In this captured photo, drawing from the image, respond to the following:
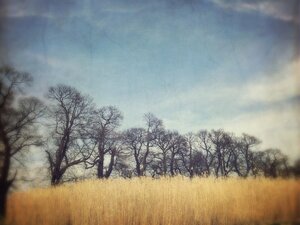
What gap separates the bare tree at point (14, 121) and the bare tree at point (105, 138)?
0.57 meters

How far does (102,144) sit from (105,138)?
7cm

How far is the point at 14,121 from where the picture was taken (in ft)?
11.5

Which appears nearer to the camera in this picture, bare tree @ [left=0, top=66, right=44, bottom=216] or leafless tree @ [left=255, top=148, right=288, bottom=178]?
bare tree @ [left=0, top=66, right=44, bottom=216]

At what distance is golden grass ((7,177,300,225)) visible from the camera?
11.3ft

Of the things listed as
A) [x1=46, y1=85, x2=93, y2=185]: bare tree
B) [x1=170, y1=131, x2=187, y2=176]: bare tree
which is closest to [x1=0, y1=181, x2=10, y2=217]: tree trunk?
[x1=46, y1=85, x2=93, y2=185]: bare tree

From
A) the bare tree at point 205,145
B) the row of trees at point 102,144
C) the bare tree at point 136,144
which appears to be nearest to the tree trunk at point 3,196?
the row of trees at point 102,144

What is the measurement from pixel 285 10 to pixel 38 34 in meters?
2.85

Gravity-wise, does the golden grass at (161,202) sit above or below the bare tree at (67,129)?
below

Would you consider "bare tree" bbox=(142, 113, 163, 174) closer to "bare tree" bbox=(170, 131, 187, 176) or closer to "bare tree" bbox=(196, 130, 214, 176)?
"bare tree" bbox=(170, 131, 187, 176)

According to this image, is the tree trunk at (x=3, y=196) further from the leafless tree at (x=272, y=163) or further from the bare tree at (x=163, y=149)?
the leafless tree at (x=272, y=163)

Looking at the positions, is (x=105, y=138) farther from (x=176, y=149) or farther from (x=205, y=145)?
(x=205, y=145)

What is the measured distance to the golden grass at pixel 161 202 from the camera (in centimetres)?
345

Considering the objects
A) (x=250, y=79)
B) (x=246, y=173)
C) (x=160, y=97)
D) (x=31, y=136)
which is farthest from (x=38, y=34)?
(x=246, y=173)

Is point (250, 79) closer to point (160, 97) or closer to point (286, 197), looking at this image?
point (160, 97)
